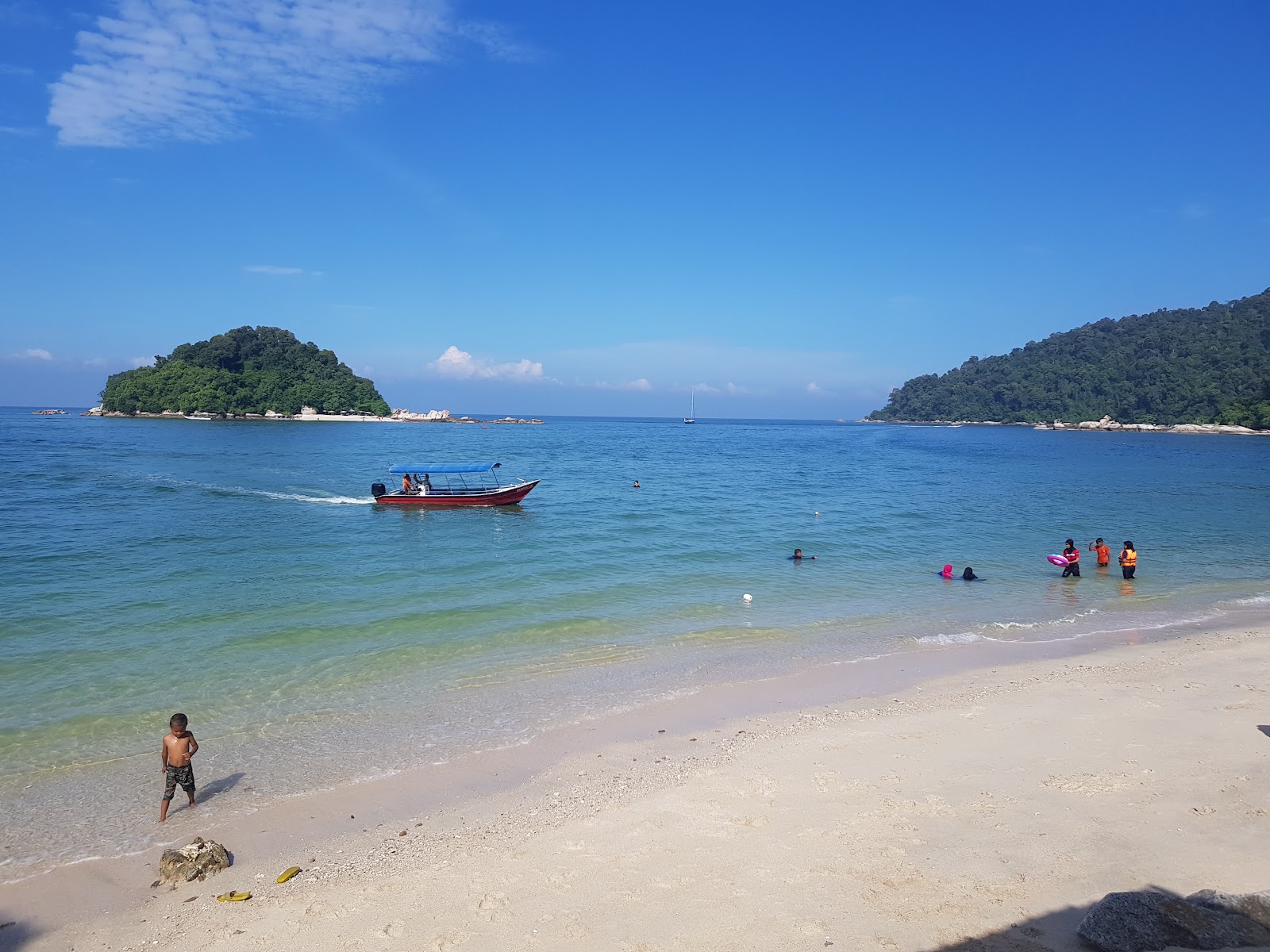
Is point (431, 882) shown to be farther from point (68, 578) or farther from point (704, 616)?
point (68, 578)

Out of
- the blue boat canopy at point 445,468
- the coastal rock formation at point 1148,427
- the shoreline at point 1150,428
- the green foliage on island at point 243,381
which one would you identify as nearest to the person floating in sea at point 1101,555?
the blue boat canopy at point 445,468

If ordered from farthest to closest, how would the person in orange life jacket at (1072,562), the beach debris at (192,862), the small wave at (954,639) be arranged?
1. the person in orange life jacket at (1072,562)
2. the small wave at (954,639)
3. the beach debris at (192,862)

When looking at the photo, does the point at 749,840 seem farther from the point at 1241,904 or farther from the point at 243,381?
the point at 243,381

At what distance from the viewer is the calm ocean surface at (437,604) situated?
10.2 meters

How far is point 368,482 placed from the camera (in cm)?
4828

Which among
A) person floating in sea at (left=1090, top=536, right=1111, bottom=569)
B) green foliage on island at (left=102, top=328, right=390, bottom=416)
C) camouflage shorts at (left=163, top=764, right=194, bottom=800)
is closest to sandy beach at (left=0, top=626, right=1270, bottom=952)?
camouflage shorts at (left=163, top=764, right=194, bottom=800)

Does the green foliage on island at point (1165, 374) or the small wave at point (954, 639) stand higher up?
the green foliage on island at point (1165, 374)

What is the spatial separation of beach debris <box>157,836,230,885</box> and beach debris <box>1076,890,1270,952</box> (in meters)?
7.32

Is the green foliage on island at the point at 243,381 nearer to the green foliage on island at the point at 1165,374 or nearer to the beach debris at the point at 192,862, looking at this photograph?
the beach debris at the point at 192,862

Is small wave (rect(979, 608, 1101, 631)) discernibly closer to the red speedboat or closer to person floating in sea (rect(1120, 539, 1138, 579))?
person floating in sea (rect(1120, 539, 1138, 579))

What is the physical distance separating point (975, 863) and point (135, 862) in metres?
7.96

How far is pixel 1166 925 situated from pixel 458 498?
33057 millimetres

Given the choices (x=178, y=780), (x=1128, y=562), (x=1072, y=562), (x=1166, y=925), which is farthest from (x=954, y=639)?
(x=178, y=780)

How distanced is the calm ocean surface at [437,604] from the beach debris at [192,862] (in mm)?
1028
